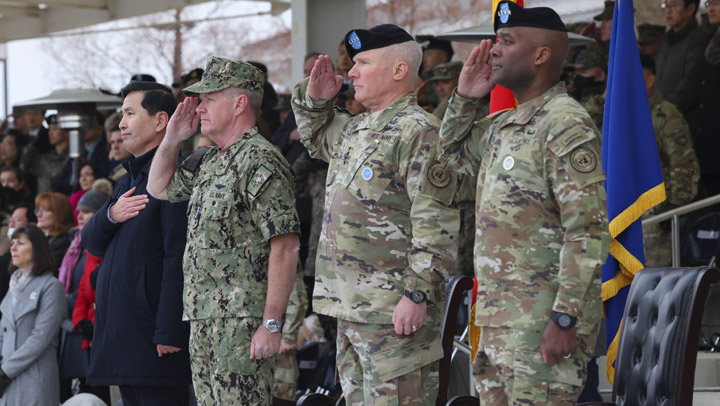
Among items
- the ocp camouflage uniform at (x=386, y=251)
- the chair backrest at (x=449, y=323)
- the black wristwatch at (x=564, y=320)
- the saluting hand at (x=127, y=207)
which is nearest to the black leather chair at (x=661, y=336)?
the black wristwatch at (x=564, y=320)

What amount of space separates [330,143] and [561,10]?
17.5 ft

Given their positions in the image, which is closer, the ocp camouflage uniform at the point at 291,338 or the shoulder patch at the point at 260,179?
the shoulder patch at the point at 260,179

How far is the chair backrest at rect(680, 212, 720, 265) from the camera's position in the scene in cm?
612

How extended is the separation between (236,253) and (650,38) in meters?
4.71

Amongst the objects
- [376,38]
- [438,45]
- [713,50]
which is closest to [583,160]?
[376,38]

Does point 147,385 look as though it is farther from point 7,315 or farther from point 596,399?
point 7,315

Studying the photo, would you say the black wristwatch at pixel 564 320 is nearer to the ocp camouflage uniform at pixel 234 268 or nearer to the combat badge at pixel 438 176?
the combat badge at pixel 438 176

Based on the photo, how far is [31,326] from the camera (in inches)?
240

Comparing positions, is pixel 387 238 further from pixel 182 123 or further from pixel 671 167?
pixel 671 167

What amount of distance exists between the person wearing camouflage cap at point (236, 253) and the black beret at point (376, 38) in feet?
1.69

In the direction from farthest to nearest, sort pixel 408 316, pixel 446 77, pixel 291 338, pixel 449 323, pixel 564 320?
1. pixel 446 77
2. pixel 291 338
3. pixel 449 323
4. pixel 408 316
5. pixel 564 320

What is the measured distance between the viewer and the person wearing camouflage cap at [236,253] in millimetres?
3607

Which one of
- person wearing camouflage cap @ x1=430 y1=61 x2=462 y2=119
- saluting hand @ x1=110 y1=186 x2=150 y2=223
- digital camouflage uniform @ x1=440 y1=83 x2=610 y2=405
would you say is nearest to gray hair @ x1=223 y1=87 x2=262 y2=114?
Result: saluting hand @ x1=110 y1=186 x2=150 y2=223

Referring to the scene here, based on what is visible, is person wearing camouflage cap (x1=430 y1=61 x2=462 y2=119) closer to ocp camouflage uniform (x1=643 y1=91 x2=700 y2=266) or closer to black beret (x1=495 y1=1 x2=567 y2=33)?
ocp camouflage uniform (x1=643 y1=91 x2=700 y2=266)
